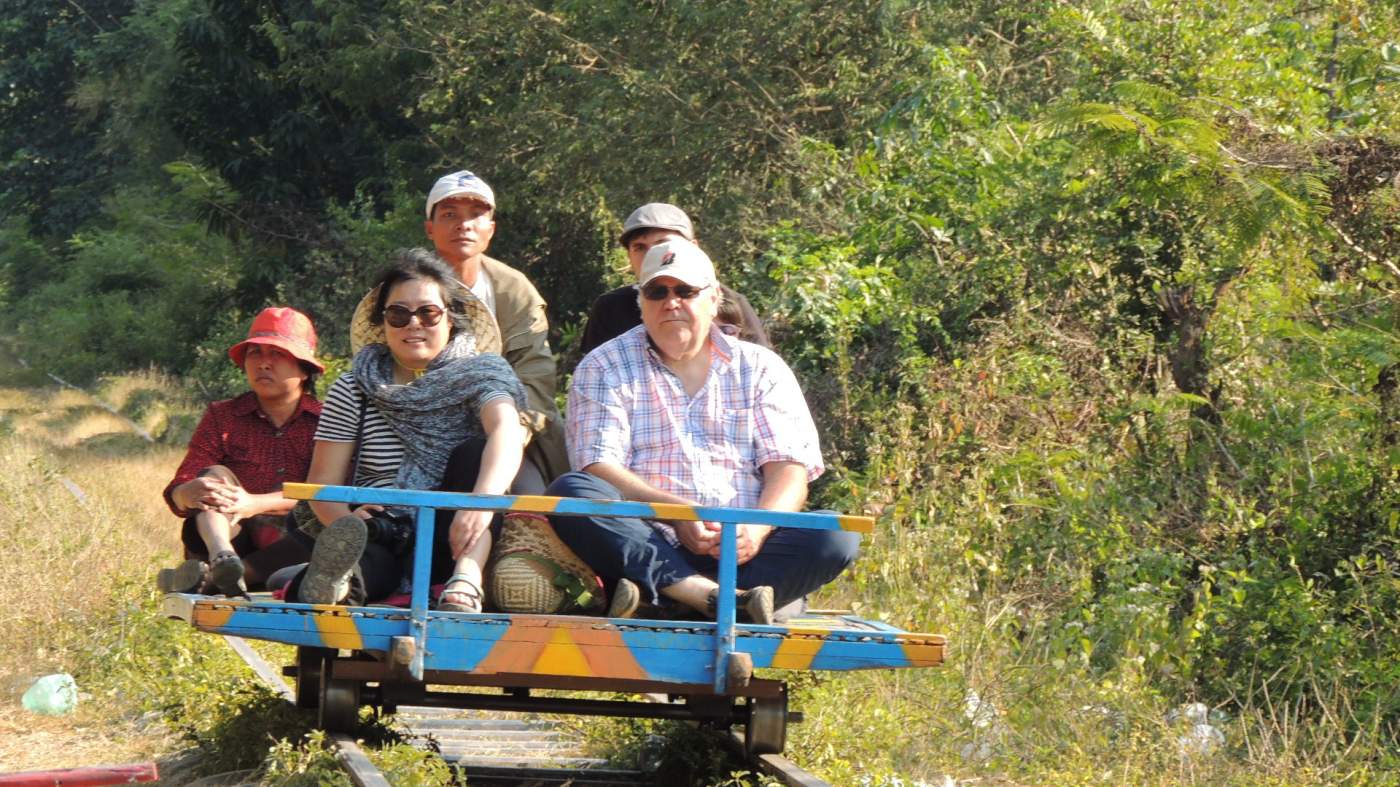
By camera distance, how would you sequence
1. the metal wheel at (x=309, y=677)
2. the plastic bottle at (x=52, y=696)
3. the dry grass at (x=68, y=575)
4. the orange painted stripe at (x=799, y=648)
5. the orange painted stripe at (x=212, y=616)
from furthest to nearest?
the plastic bottle at (x=52, y=696) < the dry grass at (x=68, y=575) < the metal wheel at (x=309, y=677) < the orange painted stripe at (x=799, y=648) < the orange painted stripe at (x=212, y=616)

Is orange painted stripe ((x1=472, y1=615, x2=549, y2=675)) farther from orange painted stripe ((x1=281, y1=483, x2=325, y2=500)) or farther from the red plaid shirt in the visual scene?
the red plaid shirt

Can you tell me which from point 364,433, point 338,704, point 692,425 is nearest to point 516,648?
point 338,704

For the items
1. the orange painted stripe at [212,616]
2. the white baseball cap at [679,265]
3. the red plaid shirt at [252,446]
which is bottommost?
the orange painted stripe at [212,616]

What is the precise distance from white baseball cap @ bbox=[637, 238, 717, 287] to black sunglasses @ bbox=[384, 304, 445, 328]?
0.72 metres

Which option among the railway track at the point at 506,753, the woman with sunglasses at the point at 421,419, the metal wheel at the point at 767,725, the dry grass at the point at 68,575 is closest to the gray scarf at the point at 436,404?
the woman with sunglasses at the point at 421,419

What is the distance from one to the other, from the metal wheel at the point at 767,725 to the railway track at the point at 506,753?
46mm

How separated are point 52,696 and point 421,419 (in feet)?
9.11

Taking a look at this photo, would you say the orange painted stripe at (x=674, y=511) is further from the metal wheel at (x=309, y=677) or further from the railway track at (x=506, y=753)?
the metal wheel at (x=309, y=677)

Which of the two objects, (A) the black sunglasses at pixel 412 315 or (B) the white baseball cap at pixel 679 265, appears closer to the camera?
(B) the white baseball cap at pixel 679 265

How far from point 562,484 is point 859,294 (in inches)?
233

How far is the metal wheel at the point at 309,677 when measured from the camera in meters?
6.38

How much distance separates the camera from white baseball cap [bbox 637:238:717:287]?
6.00m

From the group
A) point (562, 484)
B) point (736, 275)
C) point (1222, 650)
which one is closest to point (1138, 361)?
point (1222, 650)

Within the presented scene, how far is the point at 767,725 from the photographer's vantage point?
6098 mm
